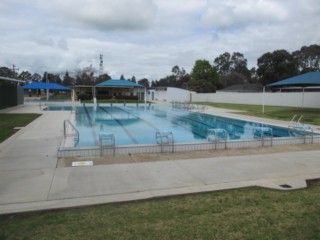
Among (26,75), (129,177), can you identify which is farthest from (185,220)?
(26,75)

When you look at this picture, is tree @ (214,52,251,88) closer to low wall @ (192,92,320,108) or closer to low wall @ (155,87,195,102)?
low wall @ (155,87,195,102)

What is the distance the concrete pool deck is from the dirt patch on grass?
27cm

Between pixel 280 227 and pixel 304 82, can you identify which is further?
pixel 304 82

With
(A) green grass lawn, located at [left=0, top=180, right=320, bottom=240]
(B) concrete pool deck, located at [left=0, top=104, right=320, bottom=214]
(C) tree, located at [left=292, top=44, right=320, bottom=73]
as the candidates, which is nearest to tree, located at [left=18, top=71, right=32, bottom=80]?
(C) tree, located at [left=292, top=44, right=320, bottom=73]

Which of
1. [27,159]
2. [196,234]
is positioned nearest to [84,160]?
[27,159]

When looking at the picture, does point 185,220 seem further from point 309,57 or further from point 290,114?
point 309,57

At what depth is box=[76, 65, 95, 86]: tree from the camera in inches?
2685

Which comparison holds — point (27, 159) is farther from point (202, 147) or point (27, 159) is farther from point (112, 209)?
point (202, 147)

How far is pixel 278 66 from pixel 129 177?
52.7 meters

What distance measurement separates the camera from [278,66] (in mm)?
52000

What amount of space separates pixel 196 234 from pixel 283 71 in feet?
179

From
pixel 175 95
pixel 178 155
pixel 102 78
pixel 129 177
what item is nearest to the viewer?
pixel 129 177

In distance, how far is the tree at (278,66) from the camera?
170ft

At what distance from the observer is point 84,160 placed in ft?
22.1
